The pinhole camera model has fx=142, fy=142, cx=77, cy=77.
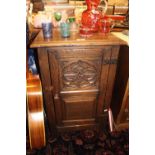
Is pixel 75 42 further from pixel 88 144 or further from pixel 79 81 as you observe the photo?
pixel 88 144

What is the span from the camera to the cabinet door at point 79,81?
2.93 feet

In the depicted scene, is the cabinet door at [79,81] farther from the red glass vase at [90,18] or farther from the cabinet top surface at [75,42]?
the red glass vase at [90,18]

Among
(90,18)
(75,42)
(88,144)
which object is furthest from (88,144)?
(90,18)

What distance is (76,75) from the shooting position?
3.24 feet

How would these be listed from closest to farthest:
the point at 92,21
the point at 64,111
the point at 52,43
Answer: the point at 52,43 < the point at 92,21 < the point at 64,111

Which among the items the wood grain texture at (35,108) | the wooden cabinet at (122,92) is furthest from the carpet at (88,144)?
the wood grain texture at (35,108)

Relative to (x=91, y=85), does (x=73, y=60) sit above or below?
above

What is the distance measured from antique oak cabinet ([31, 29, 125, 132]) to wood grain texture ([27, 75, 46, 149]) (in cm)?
8
